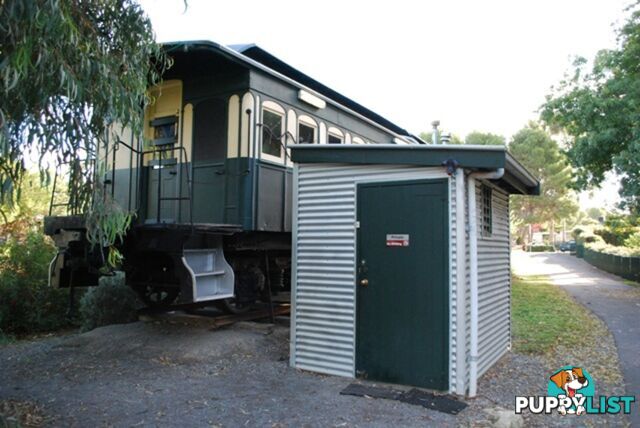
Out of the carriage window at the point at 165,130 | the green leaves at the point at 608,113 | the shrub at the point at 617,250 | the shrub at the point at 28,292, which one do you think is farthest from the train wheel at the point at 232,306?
the shrub at the point at 617,250

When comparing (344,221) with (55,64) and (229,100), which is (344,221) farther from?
(55,64)

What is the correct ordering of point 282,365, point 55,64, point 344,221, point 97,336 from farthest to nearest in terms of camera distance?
point 97,336 < point 282,365 < point 344,221 < point 55,64

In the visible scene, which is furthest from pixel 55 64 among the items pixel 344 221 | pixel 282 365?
pixel 282 365

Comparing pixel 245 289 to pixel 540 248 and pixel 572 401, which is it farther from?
pixel 540 248

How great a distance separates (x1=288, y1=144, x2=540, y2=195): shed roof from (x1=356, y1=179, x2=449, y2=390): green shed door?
267mm

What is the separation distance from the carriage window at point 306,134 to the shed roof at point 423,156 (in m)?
2.05

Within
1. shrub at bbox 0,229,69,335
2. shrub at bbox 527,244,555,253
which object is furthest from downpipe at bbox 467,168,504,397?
shrub at bbox 527,244,555,253

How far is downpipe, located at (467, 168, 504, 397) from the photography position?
5.18 m

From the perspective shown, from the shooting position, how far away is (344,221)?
5.92 meters

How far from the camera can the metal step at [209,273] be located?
6461 mm

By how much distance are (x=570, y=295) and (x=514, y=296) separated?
6.88 feet

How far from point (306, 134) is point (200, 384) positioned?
437cm

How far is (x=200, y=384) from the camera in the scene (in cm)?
563

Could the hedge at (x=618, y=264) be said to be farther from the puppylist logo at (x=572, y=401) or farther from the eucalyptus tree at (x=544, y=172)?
the puppylist logo at (x=572, y=401)
